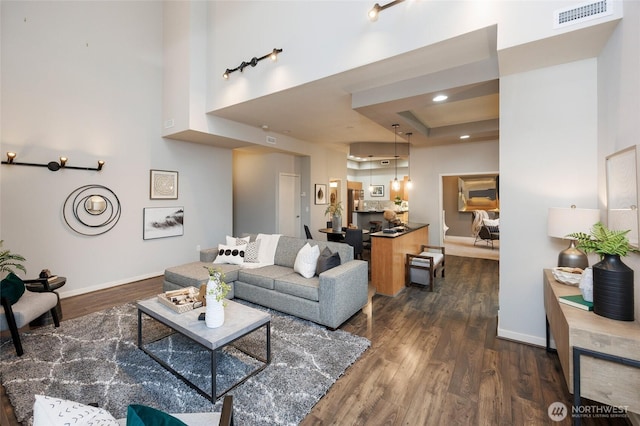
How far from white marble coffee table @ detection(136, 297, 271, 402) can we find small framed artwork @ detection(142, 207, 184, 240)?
113 inches

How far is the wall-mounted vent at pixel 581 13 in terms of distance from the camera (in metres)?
1.99

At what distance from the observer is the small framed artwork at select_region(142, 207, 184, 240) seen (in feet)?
16.6

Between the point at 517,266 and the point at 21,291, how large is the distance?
16.5 ft

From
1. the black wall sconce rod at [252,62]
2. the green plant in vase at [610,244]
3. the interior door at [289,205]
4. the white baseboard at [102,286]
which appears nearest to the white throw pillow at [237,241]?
the white baseboard at [102,286]

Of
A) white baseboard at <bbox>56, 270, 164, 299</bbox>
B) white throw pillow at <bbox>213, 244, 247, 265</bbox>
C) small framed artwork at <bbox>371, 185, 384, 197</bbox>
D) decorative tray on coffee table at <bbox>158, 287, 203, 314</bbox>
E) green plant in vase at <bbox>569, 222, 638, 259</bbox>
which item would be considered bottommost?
white baseboard at <bbox>56, 270, 164, 299</bbox>

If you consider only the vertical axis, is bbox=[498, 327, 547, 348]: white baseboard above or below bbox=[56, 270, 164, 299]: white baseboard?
below

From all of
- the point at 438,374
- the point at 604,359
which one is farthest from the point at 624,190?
the point at 438,374

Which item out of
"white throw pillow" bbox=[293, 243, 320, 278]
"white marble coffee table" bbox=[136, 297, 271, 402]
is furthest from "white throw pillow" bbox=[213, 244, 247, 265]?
"white marble coffee table" bbox=[136, 297, 271, 402]

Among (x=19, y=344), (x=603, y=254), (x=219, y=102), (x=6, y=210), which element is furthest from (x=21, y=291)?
(x=603, y=254)

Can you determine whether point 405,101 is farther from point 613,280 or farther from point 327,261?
point 613,280

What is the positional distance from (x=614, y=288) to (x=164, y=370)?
3227 mm

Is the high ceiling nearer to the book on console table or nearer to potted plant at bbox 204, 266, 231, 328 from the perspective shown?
the book on console table

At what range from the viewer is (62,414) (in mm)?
839

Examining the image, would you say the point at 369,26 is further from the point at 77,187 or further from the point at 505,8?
the point at 77,187
